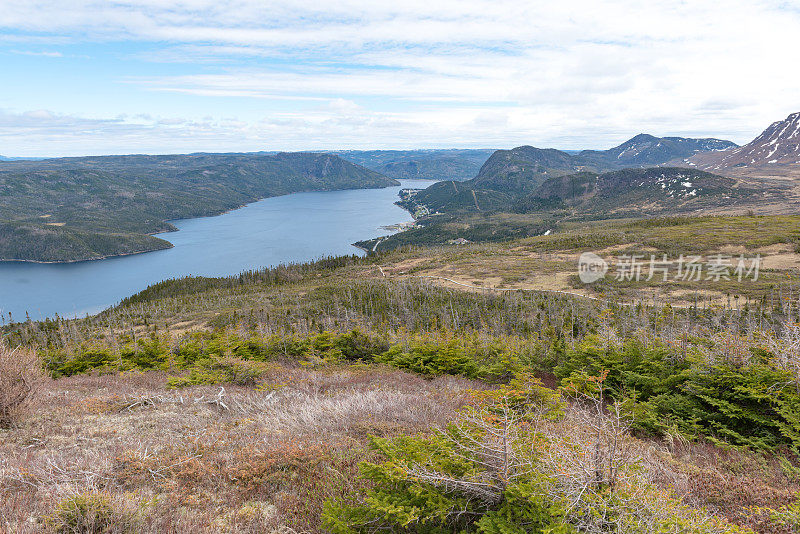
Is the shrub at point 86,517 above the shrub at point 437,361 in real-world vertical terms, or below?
above

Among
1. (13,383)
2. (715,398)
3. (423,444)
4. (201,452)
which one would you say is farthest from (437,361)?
(13,383)

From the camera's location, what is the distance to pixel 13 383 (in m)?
11.5

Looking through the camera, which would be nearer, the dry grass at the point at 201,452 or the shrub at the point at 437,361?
the dry grass at the point at 201,452

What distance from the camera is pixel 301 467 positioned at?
27.9 ft

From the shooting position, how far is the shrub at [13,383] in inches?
443

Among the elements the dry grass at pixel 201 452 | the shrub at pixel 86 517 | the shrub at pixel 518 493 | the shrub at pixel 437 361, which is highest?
the shrub at pixel 518 493

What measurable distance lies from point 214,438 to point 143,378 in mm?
13042

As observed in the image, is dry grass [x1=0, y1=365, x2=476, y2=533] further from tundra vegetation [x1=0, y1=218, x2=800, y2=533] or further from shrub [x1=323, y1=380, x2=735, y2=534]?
shrub [x1=323, y1=380, x2=735, y2=534]

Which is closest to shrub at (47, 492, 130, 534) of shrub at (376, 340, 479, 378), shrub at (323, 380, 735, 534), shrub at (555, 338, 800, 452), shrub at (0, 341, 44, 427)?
shrub at (323, 380, 735, 534)

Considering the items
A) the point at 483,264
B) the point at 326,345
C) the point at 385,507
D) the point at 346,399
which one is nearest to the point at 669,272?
the point at 483,264

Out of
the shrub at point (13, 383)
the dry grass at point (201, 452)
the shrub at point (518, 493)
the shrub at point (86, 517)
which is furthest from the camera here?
the shrub at point (13, 383)

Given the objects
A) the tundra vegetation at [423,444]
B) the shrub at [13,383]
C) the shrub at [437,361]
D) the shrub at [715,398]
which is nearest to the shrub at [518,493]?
the tundra vegetation at [423,444]

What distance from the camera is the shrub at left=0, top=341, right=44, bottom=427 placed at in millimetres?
11242

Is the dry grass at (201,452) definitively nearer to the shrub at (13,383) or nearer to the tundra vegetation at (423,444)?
the tundra vegetation at (423,444)
